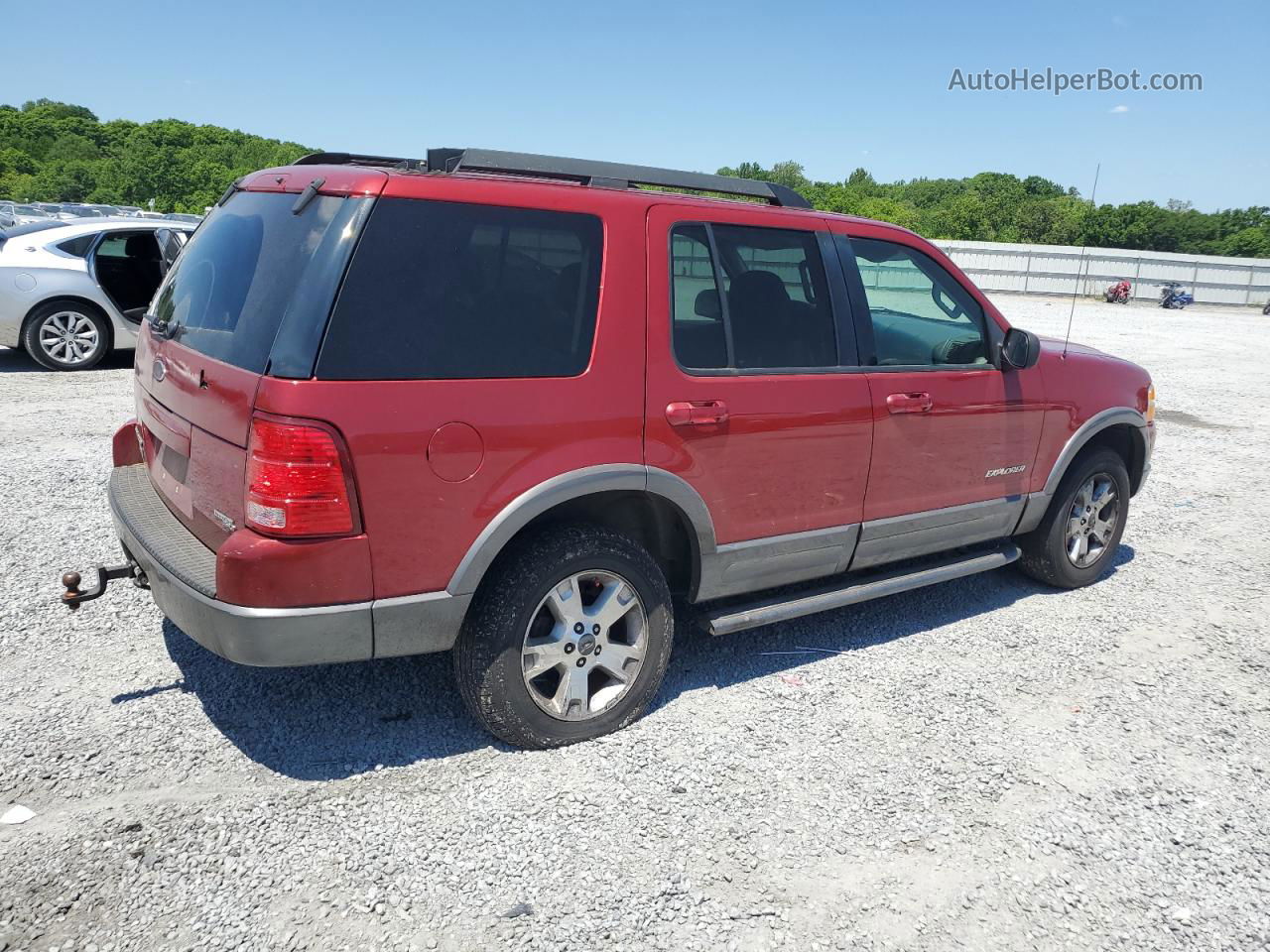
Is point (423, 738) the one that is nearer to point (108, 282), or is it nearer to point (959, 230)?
point (108, 282)

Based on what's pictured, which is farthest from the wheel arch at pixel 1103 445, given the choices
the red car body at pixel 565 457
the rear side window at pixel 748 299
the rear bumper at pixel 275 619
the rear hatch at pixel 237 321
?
the rear hatch at pixel 237 321

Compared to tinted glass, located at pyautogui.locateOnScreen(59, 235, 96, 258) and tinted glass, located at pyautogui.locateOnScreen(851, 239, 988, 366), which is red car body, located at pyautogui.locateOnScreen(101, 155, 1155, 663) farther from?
tinted glass, located at pyautogui.locateOnScreen(59, 235, 96, 258)

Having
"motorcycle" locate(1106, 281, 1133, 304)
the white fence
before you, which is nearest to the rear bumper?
the white fence

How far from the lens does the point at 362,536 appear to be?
2793mm

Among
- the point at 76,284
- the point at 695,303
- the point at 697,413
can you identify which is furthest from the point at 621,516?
the point at 76,284

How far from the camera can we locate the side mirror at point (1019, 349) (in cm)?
432

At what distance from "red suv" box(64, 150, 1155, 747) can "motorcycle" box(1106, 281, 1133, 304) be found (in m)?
37.8

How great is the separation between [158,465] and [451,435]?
1.40 meters

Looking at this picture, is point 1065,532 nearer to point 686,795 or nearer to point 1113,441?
point 1113,441

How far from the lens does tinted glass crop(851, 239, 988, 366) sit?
4.09 metres

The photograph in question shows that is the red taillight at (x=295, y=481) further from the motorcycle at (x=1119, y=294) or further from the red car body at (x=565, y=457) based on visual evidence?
the motorcycle at (x=1119, y=294)

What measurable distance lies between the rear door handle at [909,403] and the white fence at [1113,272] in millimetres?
37947

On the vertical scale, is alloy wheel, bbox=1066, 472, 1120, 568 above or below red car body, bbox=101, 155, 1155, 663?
below

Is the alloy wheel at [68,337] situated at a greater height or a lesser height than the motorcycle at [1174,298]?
lesser
